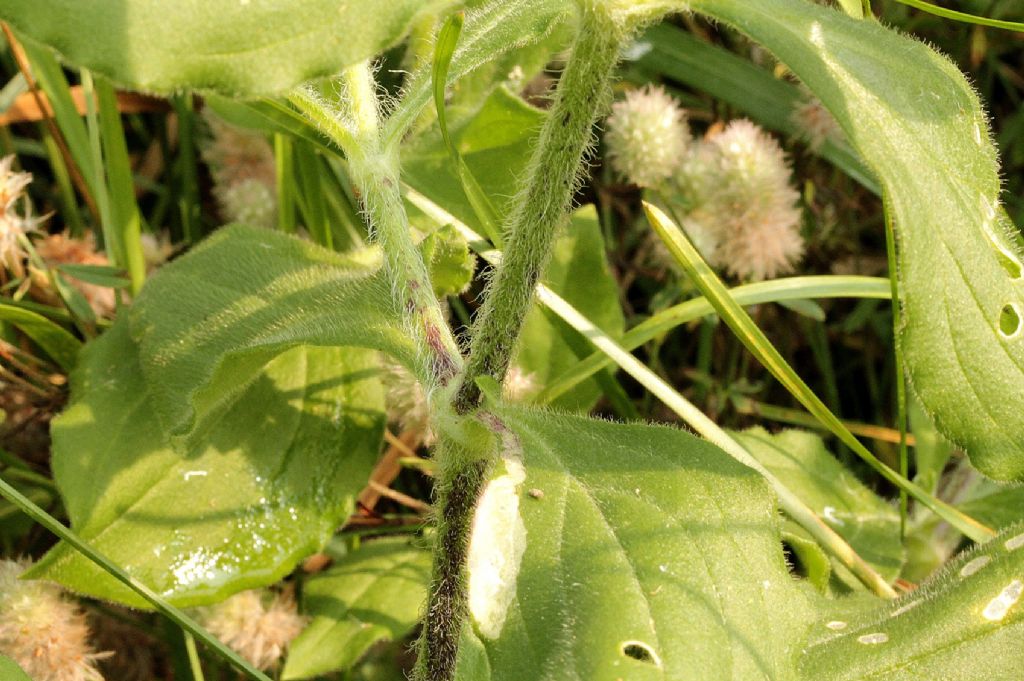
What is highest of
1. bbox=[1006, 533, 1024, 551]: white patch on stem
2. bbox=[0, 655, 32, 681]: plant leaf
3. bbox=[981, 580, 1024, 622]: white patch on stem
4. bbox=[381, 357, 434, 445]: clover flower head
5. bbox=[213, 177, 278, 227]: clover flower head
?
bbox=[213, 177, 278, 227]: clover flower head

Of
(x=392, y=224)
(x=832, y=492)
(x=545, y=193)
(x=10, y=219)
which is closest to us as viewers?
(x=545, y=193)

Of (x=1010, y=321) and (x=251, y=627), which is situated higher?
(x=1010, y=321)

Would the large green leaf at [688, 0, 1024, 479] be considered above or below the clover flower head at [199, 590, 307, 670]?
above

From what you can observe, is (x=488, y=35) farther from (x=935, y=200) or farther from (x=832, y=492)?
(x=832, y=492)

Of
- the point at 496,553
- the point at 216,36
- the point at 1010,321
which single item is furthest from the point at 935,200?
the point at 216,36

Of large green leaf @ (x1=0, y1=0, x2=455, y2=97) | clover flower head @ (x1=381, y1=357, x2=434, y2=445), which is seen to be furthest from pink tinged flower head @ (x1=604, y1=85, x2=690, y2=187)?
Answer: large green leaf @ (x1=0, y1=0, x2=455, y2=97)

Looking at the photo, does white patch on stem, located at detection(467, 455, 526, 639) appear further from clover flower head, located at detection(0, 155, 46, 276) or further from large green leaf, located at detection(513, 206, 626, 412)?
clover flower head, located at detection(0, 155, 46, 276)
